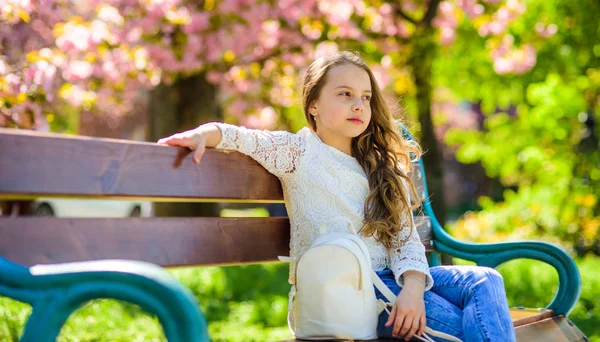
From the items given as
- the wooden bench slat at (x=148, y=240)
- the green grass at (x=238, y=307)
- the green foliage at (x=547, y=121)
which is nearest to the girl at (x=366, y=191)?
the wooden bench slat at (x=148, y=240)

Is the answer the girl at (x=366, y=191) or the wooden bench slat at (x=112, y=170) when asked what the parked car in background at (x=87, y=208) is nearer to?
the girl at (x=366, y=191)

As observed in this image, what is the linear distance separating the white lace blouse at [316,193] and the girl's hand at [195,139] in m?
0.20

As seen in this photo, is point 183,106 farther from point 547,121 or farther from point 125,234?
point 125,234

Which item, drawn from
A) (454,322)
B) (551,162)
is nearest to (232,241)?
(454,322)

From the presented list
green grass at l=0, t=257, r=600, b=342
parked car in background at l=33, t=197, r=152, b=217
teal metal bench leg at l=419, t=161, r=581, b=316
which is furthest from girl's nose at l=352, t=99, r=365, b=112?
parked car in background at l=33, t=197, r=152, b=217

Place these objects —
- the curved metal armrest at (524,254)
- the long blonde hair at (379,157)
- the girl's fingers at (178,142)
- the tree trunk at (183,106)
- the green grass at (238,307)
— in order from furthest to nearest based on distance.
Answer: the tree trunk at (183,106) < the green grass at (238,307) < the curved metal armrest at (524,254) < the long blonde hair at (379,157) < the girl's fingers at (178,142)

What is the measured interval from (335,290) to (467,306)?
461 millimetres

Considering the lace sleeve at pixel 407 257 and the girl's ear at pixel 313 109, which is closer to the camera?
the lace sleeve at pixel 407 257

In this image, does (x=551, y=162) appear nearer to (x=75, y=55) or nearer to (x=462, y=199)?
(x=75, y=55)

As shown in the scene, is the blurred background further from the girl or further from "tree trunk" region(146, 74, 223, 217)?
the girl

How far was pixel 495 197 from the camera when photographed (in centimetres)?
2720

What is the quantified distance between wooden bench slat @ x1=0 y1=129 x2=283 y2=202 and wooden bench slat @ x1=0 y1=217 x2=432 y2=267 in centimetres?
8

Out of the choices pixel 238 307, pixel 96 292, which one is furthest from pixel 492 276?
pixel 238 307

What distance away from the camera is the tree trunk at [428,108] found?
6781mm
